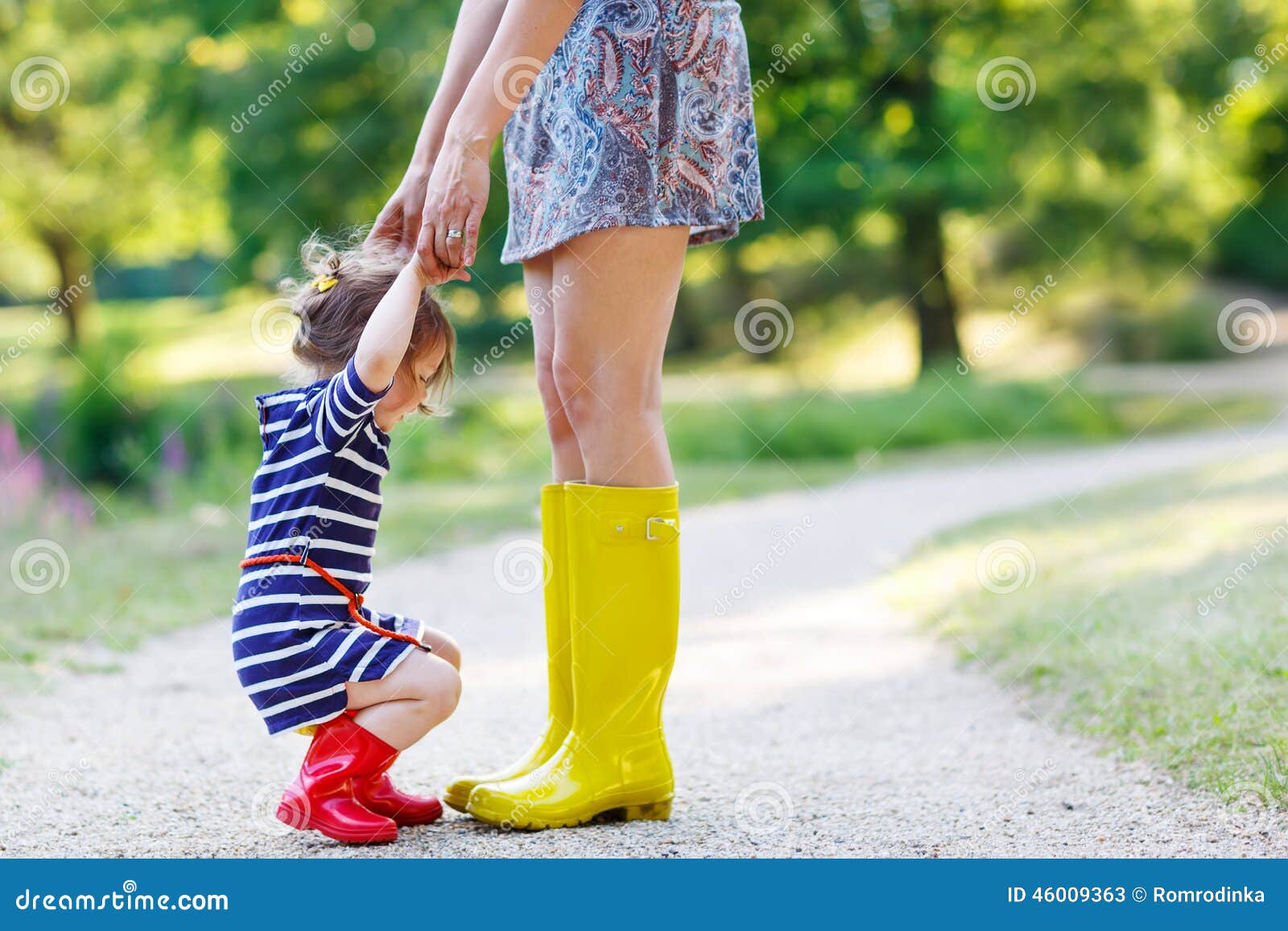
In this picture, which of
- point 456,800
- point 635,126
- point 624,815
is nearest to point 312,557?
point 456,800

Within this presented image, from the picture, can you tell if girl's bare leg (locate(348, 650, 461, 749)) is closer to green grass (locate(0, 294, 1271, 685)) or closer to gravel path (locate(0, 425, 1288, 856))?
gravel path (locate(0, 425, 1288, 856))

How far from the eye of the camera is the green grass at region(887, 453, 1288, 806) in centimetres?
222

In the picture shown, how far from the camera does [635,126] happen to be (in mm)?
1851

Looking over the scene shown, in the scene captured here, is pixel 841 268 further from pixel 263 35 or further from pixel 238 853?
pixel 238 853

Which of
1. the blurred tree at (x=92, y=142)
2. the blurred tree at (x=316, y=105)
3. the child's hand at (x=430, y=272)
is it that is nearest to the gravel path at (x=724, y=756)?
the child's hand at (x=430, y=272)

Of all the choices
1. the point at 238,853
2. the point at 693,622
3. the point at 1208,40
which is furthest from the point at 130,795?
the point at 1208,40

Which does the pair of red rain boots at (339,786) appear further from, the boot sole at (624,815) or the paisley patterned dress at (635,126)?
the paisley patterned dress at (635,126)

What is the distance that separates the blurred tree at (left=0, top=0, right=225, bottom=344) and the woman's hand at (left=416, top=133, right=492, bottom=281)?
36.5ft

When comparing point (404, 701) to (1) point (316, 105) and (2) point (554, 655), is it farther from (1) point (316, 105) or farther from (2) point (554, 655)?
(1) point (316, 105)

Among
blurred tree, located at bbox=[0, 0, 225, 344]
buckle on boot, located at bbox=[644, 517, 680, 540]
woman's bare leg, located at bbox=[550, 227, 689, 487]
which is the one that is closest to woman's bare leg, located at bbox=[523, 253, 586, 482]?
woman's bare leg, located at bbox=[550, 227, 689, 487]

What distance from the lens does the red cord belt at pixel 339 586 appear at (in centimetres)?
181

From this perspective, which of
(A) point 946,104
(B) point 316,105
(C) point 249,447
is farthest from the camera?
(A) point 946,104

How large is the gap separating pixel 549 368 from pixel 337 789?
734 millimetres

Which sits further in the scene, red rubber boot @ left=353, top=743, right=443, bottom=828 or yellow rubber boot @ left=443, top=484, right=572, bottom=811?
yellow rubber boot @ left=443, top=484, right=572, bottom=811
